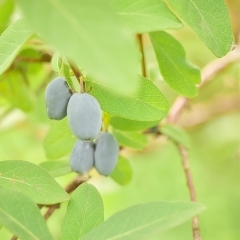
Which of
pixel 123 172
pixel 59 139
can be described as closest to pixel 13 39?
pixel 59 139

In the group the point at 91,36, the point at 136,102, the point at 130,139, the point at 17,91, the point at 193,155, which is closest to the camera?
the point at 91,36

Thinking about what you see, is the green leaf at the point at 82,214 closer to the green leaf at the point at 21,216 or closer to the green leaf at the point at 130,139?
the green leaf at the point at 21,216

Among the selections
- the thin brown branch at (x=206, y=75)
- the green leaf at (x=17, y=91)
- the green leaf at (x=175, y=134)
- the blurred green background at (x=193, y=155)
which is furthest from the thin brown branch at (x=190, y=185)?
the blurred green background at (x=193, y=155)

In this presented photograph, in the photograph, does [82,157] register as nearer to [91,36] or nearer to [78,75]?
[78,75]

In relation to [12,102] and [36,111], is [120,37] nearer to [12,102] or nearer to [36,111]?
[12,102]

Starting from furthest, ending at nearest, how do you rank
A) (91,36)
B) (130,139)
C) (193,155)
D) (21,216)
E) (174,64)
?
1. (193,155)
2. (130,139)
3. (174,64)
4. (21,216)
5. (91,36)

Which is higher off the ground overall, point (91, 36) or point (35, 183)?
point (91, 36)

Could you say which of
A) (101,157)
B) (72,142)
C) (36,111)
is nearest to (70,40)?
(101,157)
